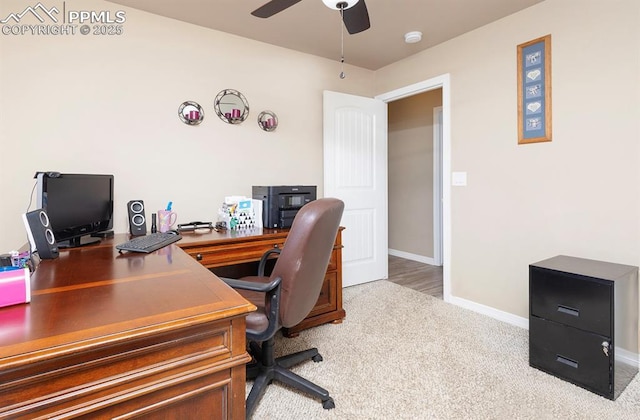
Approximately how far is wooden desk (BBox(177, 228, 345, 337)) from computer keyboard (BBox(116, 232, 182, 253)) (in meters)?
0.07

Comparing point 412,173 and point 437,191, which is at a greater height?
point 412,173

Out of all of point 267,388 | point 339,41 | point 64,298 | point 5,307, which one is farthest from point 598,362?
point 339,41

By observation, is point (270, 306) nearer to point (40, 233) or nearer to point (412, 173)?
point (40, 233)

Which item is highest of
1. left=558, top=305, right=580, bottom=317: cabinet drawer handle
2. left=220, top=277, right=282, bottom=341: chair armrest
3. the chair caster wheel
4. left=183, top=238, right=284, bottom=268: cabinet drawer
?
left=183, top=238, right=284, bottom=268: cabinet drawer

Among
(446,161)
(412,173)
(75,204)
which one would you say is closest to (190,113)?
(75,204)

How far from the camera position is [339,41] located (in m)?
3.05

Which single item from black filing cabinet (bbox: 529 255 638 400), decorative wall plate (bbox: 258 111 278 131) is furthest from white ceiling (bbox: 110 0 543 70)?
black filing cabinet (bbox: 529 255 638 400)

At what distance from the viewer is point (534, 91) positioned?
246cm

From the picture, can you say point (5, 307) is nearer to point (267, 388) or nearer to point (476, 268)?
point (267, 388)

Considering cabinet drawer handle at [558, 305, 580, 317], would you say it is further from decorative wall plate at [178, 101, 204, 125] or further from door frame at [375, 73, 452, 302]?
decorative wall plate at [178, 101, 204, 125]

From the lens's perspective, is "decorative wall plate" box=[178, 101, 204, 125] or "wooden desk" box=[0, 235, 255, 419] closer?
"wooden desk" box=[0, 235, 255, 419]

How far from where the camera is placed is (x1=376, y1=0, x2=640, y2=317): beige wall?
6.75 ft

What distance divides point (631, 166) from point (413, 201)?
112 inches

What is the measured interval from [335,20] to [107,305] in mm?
2579
